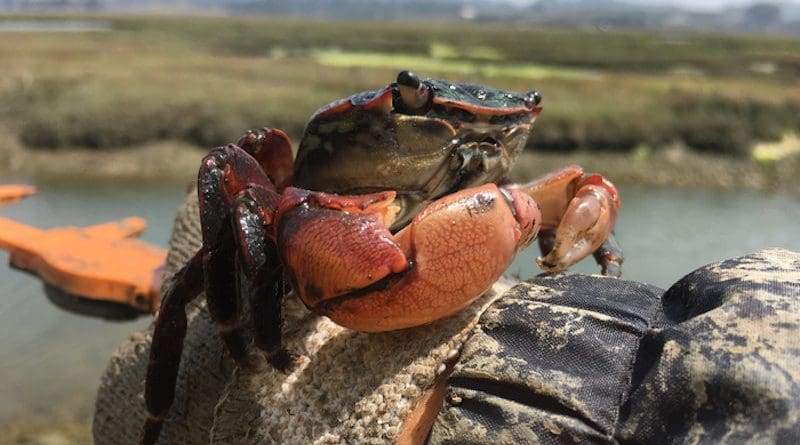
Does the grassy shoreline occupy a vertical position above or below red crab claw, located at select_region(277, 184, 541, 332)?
below

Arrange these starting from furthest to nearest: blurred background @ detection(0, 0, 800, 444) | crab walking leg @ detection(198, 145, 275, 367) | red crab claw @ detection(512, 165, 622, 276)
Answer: blurred background @ detection(0, 0, 800, 444) → red crab claw @ detection(512, 165, 622, 276) → crab walking leg @ detection(198, 145, 275, 367)

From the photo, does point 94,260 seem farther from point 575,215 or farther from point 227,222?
point 575,215

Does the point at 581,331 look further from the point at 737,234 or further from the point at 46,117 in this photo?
the point at 46,117

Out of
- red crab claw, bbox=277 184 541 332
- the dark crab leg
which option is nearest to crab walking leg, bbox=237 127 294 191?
red crab claw, bbox=277 184 541 332

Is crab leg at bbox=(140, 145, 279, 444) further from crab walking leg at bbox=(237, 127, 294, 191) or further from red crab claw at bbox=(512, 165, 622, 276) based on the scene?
red crab claw at bbox=(512, 165, 622, 276)

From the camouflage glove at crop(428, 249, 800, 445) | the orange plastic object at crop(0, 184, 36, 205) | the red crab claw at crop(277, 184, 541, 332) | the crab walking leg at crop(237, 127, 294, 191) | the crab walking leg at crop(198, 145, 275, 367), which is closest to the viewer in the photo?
the camouflage glove at crop(428, 249, 800, 445)

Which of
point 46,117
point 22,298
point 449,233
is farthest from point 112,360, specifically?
point 46,117

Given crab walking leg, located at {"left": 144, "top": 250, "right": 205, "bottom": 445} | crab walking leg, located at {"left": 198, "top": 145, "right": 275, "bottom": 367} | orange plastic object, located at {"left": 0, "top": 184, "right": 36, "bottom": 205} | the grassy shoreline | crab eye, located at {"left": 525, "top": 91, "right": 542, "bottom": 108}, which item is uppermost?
crab eye, located at {"left": 525, "top": 91, "right": 542, "bottom": 108}

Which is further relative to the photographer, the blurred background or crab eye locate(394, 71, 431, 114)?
the blurred background
